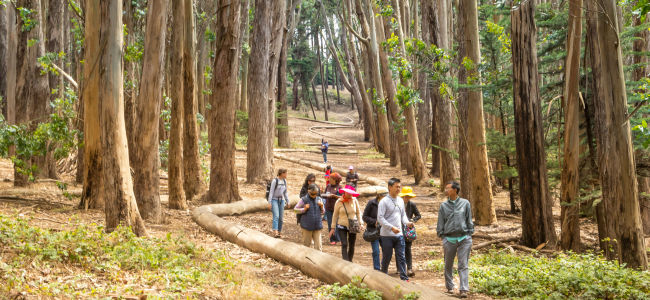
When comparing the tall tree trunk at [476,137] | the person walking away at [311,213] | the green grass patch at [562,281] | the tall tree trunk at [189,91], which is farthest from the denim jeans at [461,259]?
the tall tree trunk at [189,91]

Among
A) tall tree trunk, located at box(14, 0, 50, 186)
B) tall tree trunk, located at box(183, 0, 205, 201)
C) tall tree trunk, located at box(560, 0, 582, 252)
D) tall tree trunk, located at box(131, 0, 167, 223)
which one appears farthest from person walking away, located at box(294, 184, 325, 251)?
tall tree trunk, located at box(14, 0, 50, 186)

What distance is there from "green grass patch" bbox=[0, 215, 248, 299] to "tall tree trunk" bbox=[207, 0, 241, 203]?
7.20m

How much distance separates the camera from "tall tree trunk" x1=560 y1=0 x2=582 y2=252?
11.9 meters

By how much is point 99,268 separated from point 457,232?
4.47 m

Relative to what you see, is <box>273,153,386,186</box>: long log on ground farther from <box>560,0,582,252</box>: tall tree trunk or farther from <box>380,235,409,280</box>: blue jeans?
<box>380,235,409,280</box>: blue jeans

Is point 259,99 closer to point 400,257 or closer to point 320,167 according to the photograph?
point 320,167

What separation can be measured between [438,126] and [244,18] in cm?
1471

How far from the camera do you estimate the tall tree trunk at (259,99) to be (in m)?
20.1

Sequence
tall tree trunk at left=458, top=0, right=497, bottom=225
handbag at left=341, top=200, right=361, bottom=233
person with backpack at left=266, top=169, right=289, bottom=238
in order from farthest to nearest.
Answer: tall tree trunk at left=458, top=0, right=497, bottom=225 → person with backpack at left=266, top=169, right=289, bottom=238 → handbag at left=341, top=200, right=361, bottom=233

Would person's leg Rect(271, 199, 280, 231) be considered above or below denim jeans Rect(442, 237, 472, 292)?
above

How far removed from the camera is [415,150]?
A: 912 inches

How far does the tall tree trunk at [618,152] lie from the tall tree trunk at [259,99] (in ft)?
39.9

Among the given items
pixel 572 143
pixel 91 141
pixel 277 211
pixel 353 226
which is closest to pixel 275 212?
pixel 277 211

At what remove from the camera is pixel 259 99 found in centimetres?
2042
